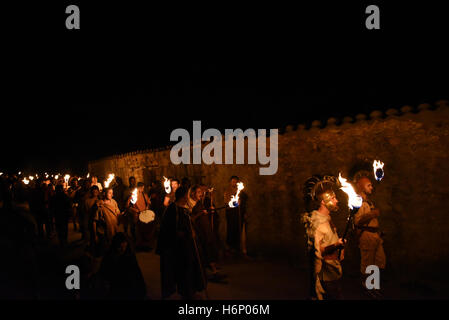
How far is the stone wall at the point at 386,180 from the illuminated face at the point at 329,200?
2640 millimetres

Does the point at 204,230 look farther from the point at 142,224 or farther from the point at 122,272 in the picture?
the point at 142,224

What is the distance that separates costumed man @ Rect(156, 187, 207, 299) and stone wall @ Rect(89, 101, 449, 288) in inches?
135

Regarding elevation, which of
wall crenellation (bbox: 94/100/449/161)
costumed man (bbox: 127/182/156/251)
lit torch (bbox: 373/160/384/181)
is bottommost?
costumed man (bbox: 127/182/156/251)

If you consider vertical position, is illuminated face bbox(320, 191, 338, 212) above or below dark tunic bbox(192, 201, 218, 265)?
above

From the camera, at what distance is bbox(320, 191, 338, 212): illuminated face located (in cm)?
407

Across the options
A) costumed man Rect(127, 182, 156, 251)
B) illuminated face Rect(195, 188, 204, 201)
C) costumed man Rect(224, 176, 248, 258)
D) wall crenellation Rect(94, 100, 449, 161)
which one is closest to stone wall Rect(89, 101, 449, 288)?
wall crenellation Rect(94, 100, 449, 161)

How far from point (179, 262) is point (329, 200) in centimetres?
273

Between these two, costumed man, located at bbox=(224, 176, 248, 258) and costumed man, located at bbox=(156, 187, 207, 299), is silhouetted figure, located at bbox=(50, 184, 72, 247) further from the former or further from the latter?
costumed man, located at bbox=(156, 187, 207, 299)

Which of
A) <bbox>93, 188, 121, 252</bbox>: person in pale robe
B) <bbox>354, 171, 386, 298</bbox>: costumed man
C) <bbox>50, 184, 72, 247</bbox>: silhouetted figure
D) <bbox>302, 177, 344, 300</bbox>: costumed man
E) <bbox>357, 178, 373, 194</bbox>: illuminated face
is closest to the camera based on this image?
<bbox>302, 177, 344, 300</bbox>: costumed man

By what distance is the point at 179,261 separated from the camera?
196 inches

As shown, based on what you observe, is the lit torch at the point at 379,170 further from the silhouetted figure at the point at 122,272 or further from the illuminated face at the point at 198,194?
the silhouetted figure at the point at 122,272

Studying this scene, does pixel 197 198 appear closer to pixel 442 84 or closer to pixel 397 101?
Answer: pixel 397 101

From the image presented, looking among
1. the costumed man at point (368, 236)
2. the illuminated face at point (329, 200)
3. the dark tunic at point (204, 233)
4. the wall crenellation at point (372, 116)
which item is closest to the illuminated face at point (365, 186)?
the costumed man at point (368, 236)
